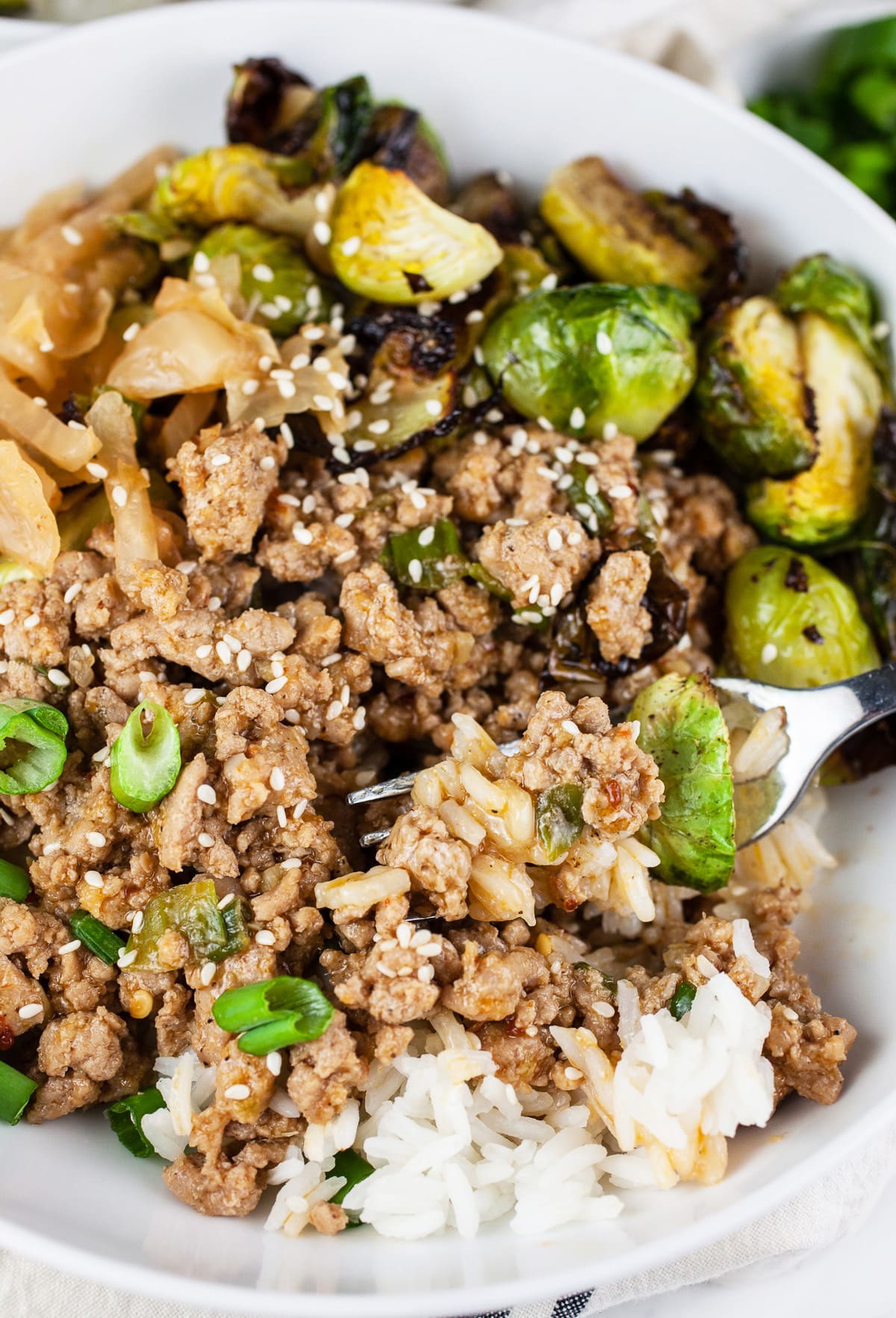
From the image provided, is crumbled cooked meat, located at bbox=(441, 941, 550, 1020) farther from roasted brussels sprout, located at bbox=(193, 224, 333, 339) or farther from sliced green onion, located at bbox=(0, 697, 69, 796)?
roasted brussels sprout, located at bbox=(193, 224, 333, 339)

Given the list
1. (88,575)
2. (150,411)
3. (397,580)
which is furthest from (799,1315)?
(150,411)

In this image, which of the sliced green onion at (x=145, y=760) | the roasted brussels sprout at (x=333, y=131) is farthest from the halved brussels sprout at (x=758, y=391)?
the sliced green onion at (x=145, y=760)

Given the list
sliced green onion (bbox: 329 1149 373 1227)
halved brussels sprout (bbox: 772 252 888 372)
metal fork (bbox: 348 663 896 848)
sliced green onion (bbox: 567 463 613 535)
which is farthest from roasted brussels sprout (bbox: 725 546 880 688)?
sliced green onion (bbox: 329 1149 373 1227)

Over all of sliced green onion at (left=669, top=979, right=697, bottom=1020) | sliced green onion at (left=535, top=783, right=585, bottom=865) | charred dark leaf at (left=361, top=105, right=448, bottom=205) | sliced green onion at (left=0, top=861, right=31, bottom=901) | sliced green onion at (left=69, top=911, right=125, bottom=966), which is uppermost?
charred dark leaf at (left=361, top=105, right=448, bottom=205)

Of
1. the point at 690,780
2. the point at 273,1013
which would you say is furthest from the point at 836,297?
the point at 273,1013

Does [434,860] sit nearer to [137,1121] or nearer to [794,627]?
[137,1121]
